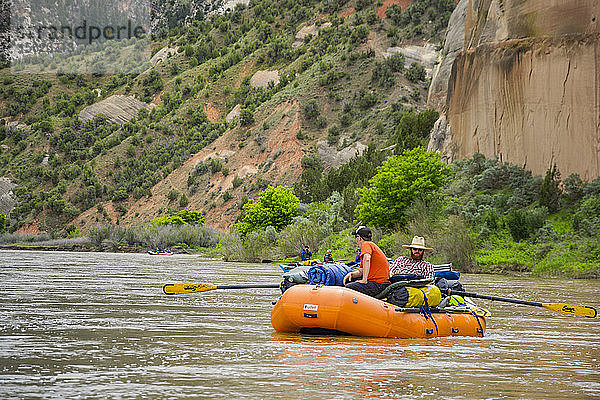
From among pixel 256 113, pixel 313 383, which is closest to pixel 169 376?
pixel 313 383

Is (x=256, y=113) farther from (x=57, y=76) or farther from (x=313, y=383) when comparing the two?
(x=313, y=383)

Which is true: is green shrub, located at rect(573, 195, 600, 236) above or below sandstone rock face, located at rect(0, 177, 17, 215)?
below

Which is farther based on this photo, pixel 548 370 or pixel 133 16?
pixel 133 16

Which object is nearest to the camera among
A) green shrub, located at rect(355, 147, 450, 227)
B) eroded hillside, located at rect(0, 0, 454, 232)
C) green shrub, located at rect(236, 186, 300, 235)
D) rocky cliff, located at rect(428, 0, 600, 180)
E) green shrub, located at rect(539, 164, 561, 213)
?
green shrub, located at rect(539, 164, 561, 213)

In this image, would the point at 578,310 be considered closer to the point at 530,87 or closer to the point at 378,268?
the point at 378,268

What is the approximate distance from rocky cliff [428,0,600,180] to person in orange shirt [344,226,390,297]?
3088 centimetres

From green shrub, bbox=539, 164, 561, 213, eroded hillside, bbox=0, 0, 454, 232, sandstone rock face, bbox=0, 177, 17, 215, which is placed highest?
eroded hillside, bbox=0, 0, 454, 232

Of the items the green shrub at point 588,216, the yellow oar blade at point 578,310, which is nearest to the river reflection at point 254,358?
the yellow oar blade at point 578,310

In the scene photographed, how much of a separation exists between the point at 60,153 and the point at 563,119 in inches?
3545

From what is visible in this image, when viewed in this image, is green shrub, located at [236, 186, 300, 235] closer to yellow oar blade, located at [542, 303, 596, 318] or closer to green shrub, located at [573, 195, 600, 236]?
green shrub, located at [573, 195, 600, 236]

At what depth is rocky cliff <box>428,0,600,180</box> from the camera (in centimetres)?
4294

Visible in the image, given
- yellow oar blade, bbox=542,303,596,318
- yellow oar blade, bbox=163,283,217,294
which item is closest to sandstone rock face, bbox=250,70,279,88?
yellow oar blade, bbox=163,283,217,294

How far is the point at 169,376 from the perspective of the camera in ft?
32.7

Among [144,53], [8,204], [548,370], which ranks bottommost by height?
[548,370]
